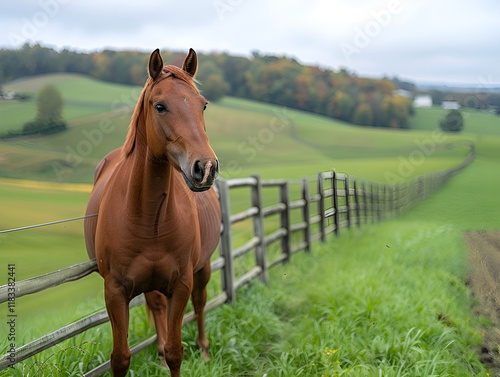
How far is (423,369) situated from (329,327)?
0.88 meters

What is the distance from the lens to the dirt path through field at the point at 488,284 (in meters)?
3.63

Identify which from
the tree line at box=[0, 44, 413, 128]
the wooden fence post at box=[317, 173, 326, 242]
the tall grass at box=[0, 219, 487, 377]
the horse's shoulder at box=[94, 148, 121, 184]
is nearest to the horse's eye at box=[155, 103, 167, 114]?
the horse's shoulder at box=[94, 148, 121, 184]

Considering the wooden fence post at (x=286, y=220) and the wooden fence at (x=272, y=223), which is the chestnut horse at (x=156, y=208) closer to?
the wooden fence at (x=272, y=223)

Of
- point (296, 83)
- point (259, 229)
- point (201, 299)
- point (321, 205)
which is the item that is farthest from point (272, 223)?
point (296, 83)

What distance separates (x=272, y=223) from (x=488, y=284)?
3505mm

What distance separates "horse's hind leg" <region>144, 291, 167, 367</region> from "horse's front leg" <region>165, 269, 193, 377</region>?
0.68 metres

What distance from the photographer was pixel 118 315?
2646mm

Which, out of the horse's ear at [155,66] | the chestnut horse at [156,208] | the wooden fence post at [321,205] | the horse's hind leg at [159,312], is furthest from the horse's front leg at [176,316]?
the wooden fence post at [321,205]

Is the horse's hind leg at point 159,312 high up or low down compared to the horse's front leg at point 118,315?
down

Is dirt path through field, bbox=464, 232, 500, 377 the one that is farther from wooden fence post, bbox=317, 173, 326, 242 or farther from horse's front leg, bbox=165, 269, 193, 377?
wooden fence post, bbox=317, 173, 326, 242

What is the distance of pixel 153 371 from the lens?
3348 millimetres

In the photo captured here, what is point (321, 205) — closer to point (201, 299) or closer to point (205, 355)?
point (201, 299)

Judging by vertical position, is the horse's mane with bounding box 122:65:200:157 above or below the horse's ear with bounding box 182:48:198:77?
below

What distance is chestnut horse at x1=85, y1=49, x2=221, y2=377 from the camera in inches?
92.1
